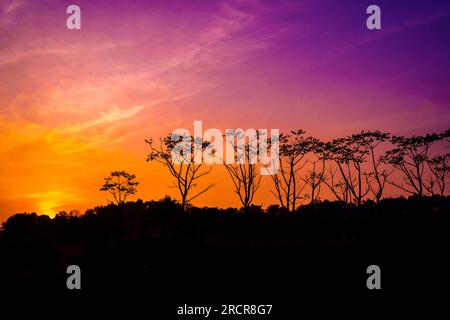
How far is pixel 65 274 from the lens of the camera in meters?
13.9

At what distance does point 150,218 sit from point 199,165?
14.5 meters

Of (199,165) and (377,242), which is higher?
(199,165)

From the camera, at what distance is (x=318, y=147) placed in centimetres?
5109

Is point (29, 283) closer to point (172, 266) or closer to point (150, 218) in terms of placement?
point (172, 266)

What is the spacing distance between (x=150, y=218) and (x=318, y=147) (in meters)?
25.8

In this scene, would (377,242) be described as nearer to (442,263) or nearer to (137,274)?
(442,263)

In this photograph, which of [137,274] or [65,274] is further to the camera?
[65,274]

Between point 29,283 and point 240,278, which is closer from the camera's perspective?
point 240,278
